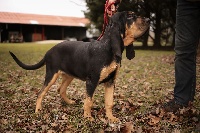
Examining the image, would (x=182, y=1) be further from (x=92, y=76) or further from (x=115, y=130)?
(x=115, y=130)

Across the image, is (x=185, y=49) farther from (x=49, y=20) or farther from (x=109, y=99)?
(x=49, y=20)

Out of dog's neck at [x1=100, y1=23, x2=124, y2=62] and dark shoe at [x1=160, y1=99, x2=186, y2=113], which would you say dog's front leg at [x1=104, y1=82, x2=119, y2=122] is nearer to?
dog's neck at [x1=100, y1=23, x2=124, y2=62]

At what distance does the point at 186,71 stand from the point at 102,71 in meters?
1.38

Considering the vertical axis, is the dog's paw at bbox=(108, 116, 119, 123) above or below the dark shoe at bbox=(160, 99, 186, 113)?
below

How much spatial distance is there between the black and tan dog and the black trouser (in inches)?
28.2

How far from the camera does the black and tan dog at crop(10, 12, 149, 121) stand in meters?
4.07

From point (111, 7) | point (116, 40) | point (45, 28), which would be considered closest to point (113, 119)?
point (116, 40)

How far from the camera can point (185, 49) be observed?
4449mm

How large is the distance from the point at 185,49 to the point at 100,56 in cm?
138

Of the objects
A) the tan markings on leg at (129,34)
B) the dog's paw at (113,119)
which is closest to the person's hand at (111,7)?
the tan markings on leg at (129,34)

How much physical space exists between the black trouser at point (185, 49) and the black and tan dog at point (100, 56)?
2.35ft

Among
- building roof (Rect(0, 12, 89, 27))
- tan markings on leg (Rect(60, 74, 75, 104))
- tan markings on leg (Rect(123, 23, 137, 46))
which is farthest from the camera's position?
building roof (Rect(0, 12, 89, 27))

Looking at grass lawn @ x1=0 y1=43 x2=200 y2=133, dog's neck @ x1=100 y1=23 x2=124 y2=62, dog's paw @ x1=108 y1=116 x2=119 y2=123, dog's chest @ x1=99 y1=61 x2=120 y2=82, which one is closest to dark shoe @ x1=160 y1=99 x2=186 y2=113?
grass lawn @ x1=0 y1=43 x2=200 y2=133

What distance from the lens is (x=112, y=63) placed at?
13.8 ft
